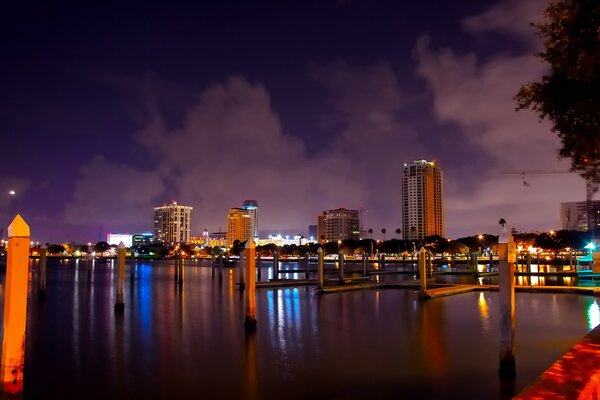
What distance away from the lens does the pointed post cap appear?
963 centimetres

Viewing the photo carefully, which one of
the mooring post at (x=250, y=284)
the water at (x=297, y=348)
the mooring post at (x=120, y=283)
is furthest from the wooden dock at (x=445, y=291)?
the mooring post at (x=120, y=283)

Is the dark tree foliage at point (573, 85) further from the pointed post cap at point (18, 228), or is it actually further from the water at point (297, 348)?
the pointed post cap at point (18, 228)

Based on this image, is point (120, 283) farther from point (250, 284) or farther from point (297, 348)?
point (297, 348)

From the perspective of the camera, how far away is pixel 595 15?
10055 millimetres

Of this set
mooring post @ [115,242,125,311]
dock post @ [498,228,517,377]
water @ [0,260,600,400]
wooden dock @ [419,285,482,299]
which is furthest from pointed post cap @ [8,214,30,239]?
wooden dock @ [419,285,482,299]

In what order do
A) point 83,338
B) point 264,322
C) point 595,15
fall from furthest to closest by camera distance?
point 264,322, point 83,338, point 595,15

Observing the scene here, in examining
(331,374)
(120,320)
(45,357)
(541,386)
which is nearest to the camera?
(541,386)

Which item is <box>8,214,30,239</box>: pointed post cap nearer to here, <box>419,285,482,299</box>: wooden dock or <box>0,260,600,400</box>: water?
<box>0,260,600,400</box>: water

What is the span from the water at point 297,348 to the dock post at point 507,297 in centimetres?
70

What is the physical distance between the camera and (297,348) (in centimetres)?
1819

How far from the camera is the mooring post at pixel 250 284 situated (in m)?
19.8

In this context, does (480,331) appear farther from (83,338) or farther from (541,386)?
(83,338)

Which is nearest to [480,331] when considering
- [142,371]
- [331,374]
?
[331,374]

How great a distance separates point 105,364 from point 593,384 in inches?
543
